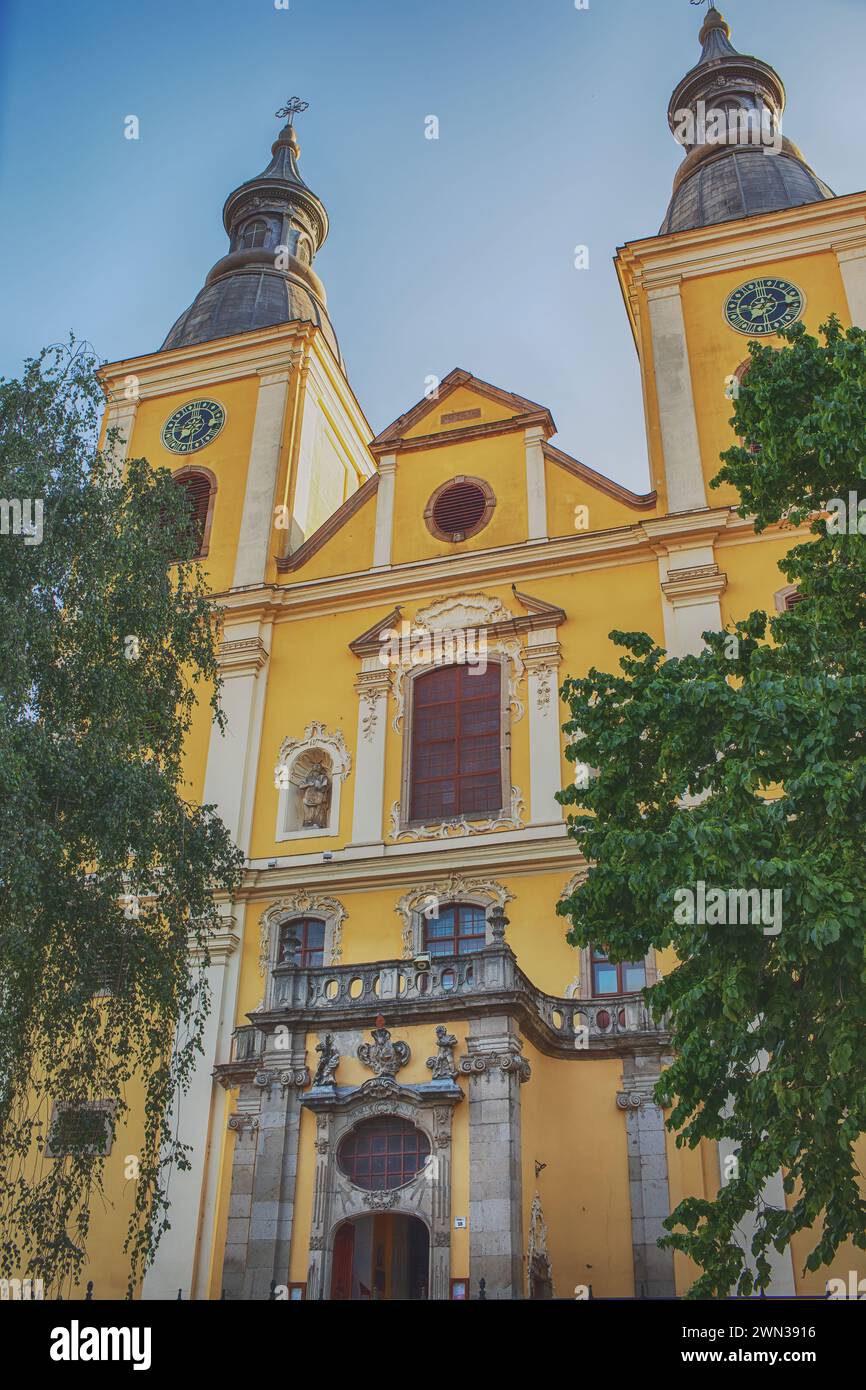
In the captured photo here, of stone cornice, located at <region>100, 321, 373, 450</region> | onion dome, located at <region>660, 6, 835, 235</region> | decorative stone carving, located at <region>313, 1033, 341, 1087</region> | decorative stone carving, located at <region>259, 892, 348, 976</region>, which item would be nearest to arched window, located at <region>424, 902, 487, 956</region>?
decorative stone carving, located at <region>259, 892, 348, 976</region>

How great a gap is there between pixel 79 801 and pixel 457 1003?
4.85 meters

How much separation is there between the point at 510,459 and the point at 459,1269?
14481mm

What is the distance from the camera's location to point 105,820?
42.2 feet

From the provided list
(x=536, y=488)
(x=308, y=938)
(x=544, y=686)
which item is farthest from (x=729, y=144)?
(x=308, y=938)

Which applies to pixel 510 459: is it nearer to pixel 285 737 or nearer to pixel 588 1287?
pixel 285 737

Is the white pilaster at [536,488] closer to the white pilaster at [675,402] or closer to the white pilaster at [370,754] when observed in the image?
the white pilaster at [675,402]

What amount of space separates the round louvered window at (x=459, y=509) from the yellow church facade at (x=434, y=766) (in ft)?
0.25

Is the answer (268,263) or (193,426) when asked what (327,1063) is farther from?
(268,263)

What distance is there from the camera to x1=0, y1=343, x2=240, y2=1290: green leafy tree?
12.4 metres

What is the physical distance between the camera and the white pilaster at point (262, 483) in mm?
23688

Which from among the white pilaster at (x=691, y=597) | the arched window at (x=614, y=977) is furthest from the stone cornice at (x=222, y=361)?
the arched window at (x=614, y=977)

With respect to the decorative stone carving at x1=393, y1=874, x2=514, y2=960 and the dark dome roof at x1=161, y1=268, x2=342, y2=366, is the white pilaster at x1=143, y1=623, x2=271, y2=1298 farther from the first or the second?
the dark dome roof at x1=161, y1=268, x2=342, y2=366

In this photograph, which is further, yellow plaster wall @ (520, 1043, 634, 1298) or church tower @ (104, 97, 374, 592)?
church tower @ (104, 97, 374, 592)

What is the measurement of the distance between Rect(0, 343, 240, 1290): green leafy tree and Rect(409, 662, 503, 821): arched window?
5.64 metres
